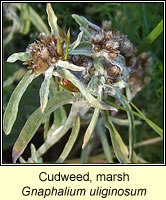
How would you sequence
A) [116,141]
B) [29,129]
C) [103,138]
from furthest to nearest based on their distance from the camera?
[103,138], [116,141], [29,129]

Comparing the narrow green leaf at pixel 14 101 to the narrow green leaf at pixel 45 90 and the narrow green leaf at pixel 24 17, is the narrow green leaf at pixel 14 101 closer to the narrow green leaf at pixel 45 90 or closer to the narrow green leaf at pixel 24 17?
the narrow green leaf at pixel 45 90

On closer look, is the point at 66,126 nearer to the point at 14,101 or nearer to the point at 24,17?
the point at 14,101

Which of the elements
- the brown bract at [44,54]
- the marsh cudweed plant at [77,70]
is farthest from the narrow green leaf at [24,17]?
the brown bract at [44,54]

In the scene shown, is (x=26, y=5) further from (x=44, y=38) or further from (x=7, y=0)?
(x=44, y=38)

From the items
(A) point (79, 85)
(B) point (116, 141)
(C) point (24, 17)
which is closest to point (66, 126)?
(B) point (116, 141)

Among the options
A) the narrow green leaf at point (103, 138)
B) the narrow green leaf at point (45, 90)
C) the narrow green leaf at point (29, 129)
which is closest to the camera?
the narrow green leaf at point (45, 90)

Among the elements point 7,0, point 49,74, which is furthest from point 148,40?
point 7,0

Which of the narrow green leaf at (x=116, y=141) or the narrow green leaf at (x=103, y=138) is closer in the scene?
the narrow green leaf at (x=116, y=141)
